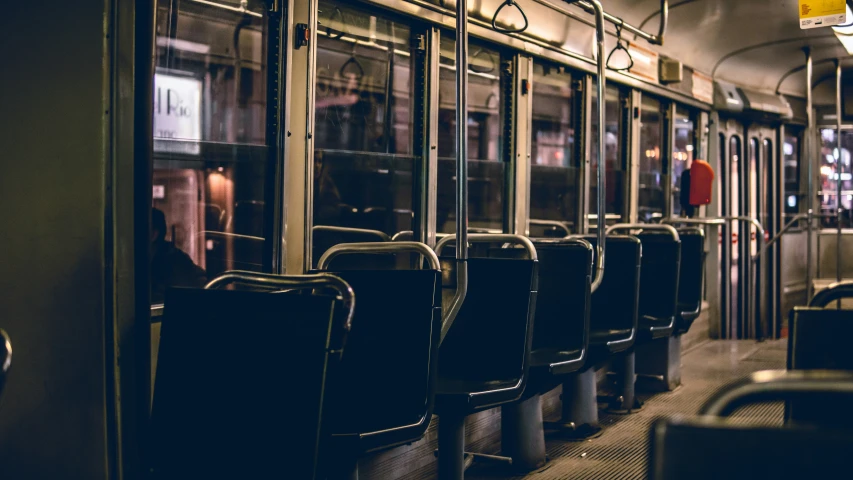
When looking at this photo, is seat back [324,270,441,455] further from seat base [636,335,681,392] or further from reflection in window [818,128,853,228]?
reflection in window [818,128,853,228]

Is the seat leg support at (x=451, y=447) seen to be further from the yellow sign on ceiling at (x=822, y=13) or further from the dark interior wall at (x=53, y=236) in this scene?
the yellow sign on ceiling at (x=822, y=13)

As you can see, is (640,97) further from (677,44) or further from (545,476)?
(545,476)

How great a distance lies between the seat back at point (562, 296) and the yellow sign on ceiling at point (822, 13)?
199 cm

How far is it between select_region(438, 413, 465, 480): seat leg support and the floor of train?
54 cm

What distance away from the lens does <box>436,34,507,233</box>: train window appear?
167 inches

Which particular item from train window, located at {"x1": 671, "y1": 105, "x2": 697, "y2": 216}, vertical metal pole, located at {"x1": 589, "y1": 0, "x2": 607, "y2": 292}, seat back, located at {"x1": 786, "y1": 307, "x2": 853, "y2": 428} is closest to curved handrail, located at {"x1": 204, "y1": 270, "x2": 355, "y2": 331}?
seat back, located at {"x1": 786, "y1": 307, "x2": 853, "y2": 428}

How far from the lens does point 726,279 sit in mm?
8070

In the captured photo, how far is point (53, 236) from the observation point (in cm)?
237

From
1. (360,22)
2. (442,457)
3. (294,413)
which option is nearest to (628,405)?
(442,457)

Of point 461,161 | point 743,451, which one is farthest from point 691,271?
point 743,451

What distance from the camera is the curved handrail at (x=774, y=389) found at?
1.08 metres

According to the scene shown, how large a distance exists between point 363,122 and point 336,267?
66cm

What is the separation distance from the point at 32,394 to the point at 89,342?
0.20 m

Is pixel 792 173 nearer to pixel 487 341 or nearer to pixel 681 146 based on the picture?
pixel 681 146
